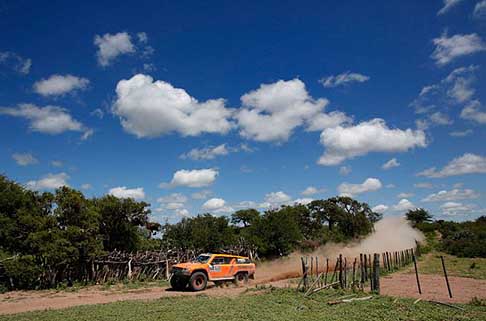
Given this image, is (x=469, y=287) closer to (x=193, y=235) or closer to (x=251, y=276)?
(x=251, y=276)

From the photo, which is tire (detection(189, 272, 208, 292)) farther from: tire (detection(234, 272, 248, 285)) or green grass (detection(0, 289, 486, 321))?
green grass (detection(0, 289, 486, 321))

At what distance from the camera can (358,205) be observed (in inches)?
2653

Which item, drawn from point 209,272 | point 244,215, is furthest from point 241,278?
point 244,215

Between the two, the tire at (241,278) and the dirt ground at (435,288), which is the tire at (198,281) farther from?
the dirt ground at (435,288)

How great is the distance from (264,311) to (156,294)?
838 centimetres

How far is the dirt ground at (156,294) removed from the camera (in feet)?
54.1

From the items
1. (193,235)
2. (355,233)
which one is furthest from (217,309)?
(355,233)

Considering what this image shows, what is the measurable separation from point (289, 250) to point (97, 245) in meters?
22.2

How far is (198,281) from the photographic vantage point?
2056 centimetres

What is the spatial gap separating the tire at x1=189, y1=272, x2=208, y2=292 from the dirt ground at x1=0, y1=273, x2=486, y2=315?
40 cm

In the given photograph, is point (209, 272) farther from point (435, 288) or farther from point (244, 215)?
point (244, 215)

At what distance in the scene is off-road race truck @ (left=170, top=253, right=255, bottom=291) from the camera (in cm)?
2033

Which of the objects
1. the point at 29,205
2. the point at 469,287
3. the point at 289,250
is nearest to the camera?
the point at 469,287

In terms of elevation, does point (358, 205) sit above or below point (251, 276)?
above
